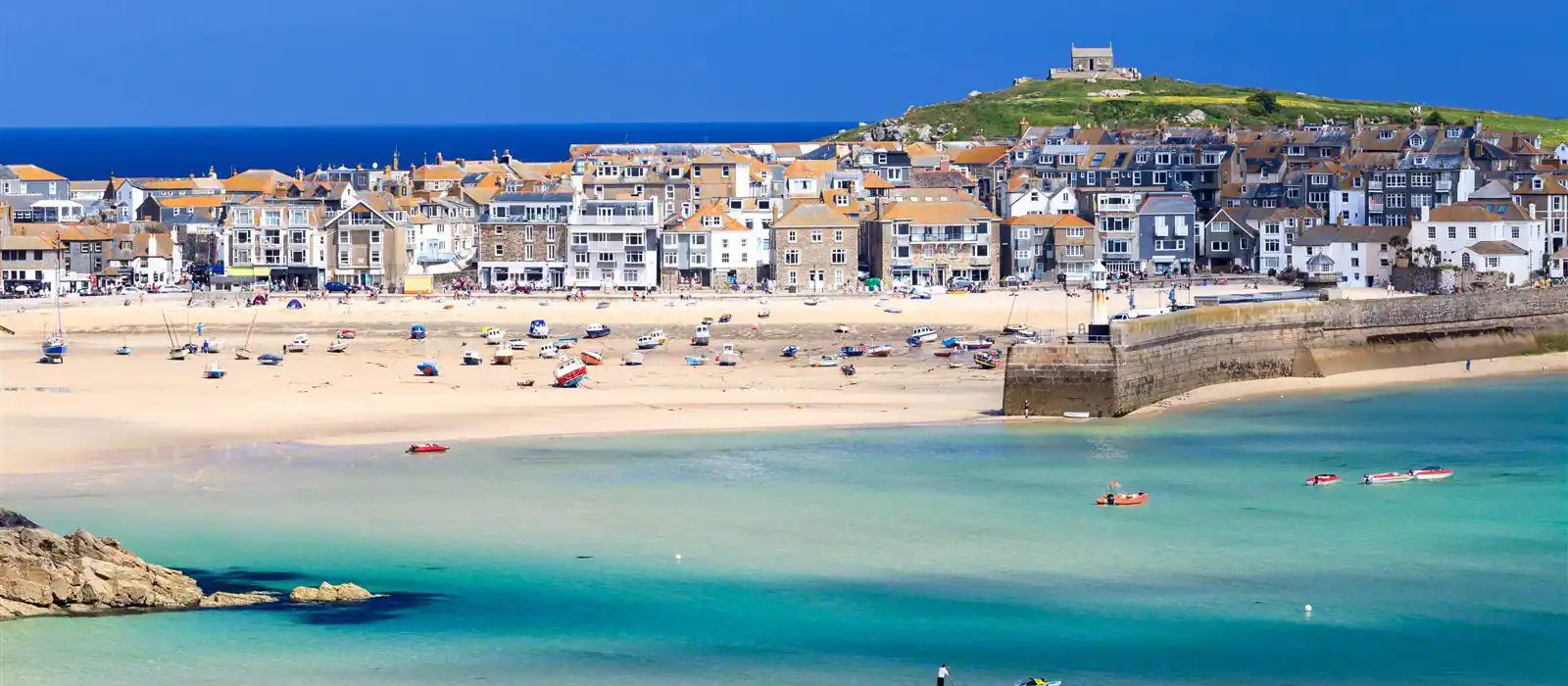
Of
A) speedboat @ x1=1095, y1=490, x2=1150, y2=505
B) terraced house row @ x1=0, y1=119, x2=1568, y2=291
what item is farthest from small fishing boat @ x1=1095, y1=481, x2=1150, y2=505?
terraced house row @ x1=0, y1=119, x2=1568, y2=291

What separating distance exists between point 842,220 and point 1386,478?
39.1 m

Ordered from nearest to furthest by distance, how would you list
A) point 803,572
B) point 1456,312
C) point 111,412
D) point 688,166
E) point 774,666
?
point 774,666 → point 803,572 → point 111,412 → point 1456,312 → point 688,166

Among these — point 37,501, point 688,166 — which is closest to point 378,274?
point 688,166

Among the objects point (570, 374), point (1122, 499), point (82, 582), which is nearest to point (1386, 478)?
point (1122, 499)

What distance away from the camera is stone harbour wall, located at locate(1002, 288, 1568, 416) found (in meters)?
46.1

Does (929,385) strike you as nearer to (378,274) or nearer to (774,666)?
(774,666)

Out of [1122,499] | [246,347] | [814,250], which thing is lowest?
[1122,499]

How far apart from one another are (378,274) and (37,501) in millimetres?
43795

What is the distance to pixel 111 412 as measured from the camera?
4688 centimetres

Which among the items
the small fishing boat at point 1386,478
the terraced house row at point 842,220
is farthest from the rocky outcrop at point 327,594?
the terraced house row at point 842,220

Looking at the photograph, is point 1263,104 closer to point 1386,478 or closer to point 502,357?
point 502,357

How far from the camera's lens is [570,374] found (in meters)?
51.7

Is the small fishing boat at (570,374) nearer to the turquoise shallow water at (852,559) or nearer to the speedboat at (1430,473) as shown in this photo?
the turquoise shallow water at (852,559)

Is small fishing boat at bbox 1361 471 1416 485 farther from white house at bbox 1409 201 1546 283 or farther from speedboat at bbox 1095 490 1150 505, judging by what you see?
white house at bbox 1409 201 1546 283
